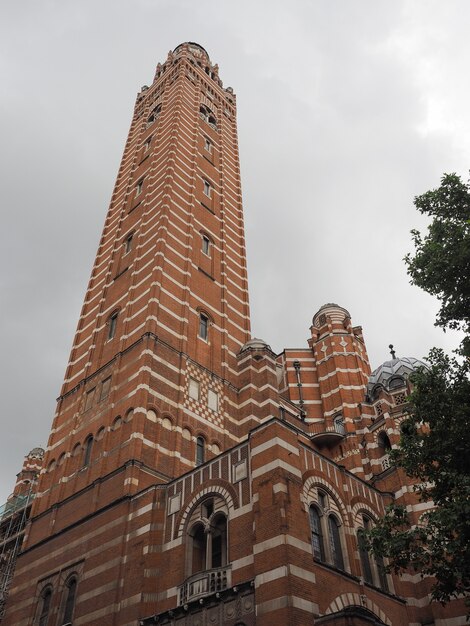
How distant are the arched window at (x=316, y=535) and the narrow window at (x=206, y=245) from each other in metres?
21.8

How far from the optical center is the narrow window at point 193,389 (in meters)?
29.7

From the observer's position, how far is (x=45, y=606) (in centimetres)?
2442

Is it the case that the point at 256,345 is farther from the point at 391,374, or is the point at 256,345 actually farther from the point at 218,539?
the point at 218,539

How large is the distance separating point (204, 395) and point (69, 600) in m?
11.1

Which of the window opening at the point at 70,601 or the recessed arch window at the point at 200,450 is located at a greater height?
the recessed arch window at the point at 200,450

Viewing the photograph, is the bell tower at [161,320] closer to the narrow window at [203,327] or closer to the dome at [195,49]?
the narrow window at [203,327]

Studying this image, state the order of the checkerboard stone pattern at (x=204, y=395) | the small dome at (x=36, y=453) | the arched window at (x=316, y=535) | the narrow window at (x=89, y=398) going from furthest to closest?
the small dome at (x=36, y=453), the narrow window at (x=89, y=398), the checkerboard stone pattern at (x=204, y=395), the arched window at (x=316, y=535)

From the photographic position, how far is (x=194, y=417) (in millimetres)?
28906

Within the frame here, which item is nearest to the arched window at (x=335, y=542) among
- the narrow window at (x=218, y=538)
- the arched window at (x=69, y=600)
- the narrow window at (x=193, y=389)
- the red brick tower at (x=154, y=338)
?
the narrow window at (x=218, y=538)

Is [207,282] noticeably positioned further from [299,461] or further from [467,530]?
[467,530]

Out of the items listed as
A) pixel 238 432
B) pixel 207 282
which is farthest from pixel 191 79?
pixel 238 432

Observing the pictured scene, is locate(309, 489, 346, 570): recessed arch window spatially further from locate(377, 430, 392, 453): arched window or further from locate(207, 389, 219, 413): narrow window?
locate(377, 430, 392, 453): arched window

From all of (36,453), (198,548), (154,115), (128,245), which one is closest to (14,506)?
(36,453)

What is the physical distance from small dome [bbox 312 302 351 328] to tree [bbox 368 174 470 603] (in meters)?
29.4
